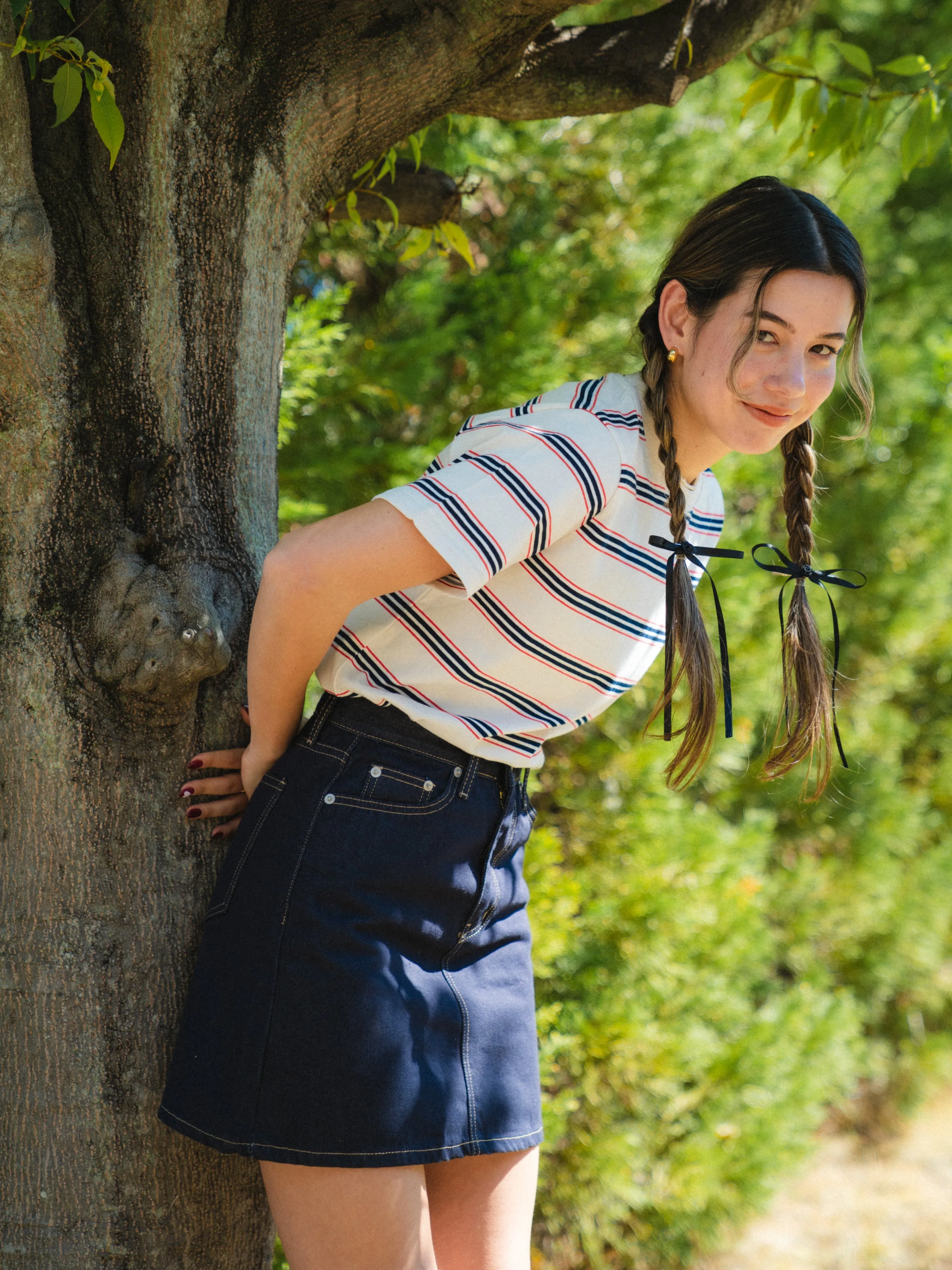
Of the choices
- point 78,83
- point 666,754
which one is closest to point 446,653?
point 78,83

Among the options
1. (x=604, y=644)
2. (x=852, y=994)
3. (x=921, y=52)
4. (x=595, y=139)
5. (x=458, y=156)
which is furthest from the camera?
(x=921, y=52)

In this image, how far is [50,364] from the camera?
61.2 inches

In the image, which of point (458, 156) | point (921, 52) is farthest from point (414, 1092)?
point (921, 52)

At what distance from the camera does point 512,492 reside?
1.33 metres

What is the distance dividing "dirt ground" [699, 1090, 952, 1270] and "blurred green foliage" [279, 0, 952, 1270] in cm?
22

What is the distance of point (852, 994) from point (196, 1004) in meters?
3.87

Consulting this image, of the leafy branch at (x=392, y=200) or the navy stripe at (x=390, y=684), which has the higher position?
the leafy branch at (x=392, y=200)

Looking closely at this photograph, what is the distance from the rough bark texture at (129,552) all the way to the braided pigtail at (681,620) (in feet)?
2.10

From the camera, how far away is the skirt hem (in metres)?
1.39

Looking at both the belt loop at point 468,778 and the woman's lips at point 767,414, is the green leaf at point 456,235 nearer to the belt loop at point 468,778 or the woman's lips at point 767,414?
the woman's lips at point 767,414

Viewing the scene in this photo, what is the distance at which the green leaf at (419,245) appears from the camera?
259cm

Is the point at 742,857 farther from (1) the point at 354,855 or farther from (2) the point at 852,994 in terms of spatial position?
(1) the point at 354,855

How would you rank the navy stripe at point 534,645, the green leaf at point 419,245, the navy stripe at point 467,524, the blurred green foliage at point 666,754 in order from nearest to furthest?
the navy stripe at point 467,524, the navy stripe at point 534,645, the green leaf at point 419,245, the blurred green foliage at point 666,754

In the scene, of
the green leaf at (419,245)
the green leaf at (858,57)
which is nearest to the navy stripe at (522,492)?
the green leaf at (858,57)
